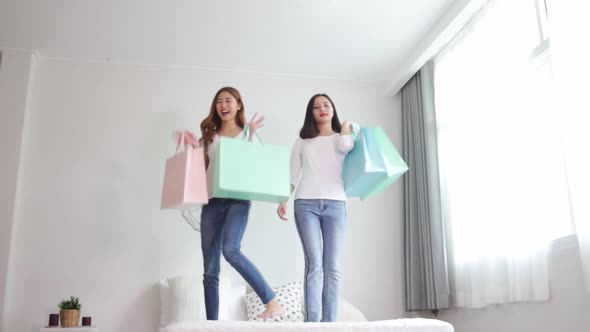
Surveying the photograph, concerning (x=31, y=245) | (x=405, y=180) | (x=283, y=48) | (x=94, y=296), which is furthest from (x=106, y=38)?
(x=405, y=180)

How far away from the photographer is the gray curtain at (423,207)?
3428 mm

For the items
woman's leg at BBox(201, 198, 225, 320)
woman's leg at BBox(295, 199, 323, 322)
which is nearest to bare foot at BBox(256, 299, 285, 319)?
woman's leg at BBox(295, 199, 323, 322)

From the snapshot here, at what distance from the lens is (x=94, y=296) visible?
351 centimetres

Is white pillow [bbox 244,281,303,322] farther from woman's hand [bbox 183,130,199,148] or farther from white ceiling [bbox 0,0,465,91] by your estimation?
white ceiling [bbox 0,0,465,91]

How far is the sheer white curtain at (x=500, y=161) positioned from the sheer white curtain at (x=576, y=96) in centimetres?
20

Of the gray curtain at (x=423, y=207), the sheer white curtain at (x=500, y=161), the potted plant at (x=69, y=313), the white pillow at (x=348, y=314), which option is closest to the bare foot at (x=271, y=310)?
the white pillow at (x=348, y=314)

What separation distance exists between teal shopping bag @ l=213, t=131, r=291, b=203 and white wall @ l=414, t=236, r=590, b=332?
1.26 m

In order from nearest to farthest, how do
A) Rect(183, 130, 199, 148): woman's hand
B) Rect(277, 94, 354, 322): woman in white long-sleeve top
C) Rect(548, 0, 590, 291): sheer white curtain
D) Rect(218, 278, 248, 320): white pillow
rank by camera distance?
1. Rect(548, 0, 590, 291): sheer white curtain
2. Rect(277, 94, 354, 322): woman in white long-sleeve top
3. Rect(183, 130, 199, 148): woman's hand
4. Rect(218, 278, 248, 320): white pillow

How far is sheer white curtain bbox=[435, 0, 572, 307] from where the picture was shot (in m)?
2.59

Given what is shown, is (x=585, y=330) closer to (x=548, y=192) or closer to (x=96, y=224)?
(x=548, y=192)

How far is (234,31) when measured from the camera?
3.57m

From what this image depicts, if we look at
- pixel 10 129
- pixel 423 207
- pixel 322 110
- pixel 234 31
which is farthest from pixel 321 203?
pixel 10 129

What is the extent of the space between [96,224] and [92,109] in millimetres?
801

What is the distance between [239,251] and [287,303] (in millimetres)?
894
